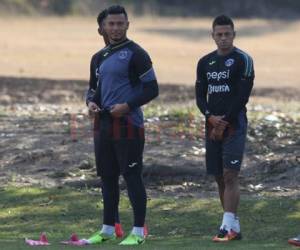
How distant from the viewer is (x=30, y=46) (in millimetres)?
41188

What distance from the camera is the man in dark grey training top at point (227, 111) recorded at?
363 inches

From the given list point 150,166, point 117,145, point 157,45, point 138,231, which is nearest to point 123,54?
point 117,145

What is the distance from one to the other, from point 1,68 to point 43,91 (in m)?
7.37

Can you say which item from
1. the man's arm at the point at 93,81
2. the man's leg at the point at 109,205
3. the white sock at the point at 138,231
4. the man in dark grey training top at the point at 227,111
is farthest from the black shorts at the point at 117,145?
the man in dark grey training top at the point at 227,111

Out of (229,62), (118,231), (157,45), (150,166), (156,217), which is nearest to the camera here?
(229,62)

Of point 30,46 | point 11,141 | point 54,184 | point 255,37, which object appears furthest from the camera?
point 255,37

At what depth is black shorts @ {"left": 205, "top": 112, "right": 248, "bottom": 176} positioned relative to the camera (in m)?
9.23

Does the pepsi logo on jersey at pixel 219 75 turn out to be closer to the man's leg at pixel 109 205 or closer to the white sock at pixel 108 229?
the man's leg at pixel 109 205

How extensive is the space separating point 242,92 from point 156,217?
7.47 feet

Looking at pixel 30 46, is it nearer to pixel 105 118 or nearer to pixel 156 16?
pixel 156 16

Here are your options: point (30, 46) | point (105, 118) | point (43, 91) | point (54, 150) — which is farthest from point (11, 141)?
point (30, 46)

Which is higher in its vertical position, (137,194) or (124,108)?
(124,108)

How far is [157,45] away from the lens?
44625mm

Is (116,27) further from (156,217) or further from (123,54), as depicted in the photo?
(156,217)
